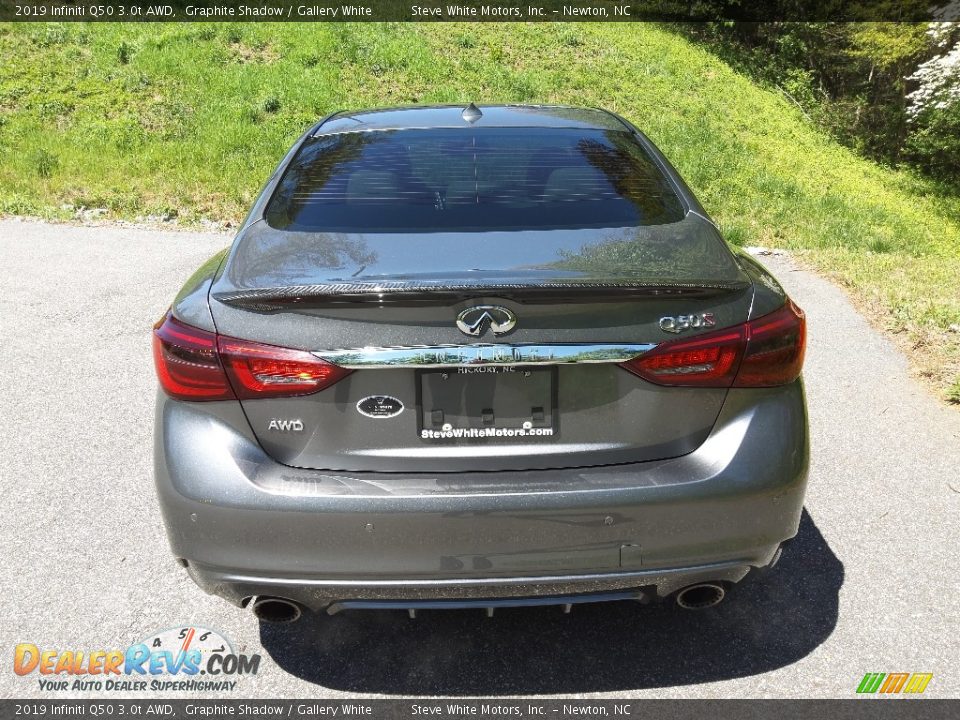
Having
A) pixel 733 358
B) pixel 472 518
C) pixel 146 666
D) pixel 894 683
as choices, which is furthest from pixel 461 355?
pixel 894 683

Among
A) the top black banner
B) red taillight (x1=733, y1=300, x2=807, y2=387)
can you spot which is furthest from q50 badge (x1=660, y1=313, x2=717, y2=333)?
the top black banner

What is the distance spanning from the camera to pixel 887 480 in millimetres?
4078

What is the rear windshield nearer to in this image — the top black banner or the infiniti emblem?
the infiniti emblem

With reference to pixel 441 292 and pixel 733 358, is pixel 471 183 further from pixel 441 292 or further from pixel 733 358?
pixel 733 358

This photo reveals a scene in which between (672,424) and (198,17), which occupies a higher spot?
(672,424)

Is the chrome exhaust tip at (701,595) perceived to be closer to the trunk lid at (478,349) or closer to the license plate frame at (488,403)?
the trunk lid at (478,349)

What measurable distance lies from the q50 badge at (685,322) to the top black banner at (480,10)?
63.7ft

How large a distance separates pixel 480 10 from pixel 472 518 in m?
22.0

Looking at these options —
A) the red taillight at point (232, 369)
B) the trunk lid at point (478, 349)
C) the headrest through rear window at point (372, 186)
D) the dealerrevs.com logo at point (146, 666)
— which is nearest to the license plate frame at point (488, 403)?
the trunk lid at point (478, 349)

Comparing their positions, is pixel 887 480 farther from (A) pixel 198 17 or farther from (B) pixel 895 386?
(A) pixel 198 17

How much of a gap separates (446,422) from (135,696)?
1.38m

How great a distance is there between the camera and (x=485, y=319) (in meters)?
2.20

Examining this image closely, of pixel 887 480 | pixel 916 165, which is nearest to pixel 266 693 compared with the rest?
pixel 887 480

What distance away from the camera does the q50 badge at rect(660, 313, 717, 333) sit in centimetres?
227
